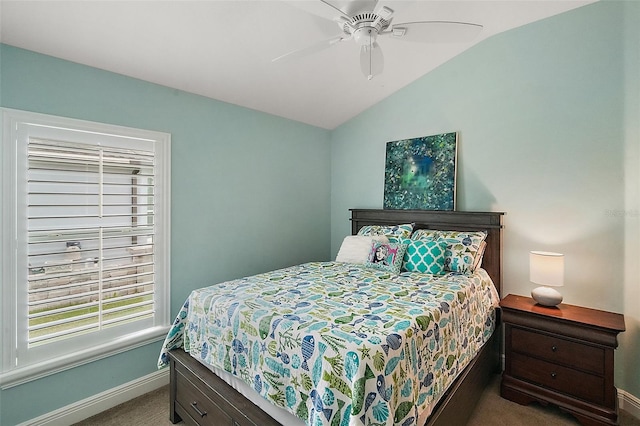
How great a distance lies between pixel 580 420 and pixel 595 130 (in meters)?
2.08

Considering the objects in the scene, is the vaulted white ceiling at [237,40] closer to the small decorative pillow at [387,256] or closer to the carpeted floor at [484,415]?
the small decorative pillow at [387,256]

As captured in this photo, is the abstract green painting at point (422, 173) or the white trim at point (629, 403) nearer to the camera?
the white trim at point (629, 403)

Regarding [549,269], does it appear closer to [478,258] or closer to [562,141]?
[478,258]

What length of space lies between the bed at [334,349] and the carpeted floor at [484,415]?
0.14 metres

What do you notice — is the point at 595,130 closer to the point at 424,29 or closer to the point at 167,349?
the point at 424,29

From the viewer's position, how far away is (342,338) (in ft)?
4.39

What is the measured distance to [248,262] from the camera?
320 centimetres

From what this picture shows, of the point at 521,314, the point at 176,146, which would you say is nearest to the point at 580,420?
the point at 521,314

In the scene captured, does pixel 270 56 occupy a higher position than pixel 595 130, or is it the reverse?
pixel 270 56

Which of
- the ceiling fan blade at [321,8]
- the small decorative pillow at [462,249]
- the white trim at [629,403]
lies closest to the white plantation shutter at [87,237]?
the ceiling fan blade at [321,8]

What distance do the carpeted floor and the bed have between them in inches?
5.6

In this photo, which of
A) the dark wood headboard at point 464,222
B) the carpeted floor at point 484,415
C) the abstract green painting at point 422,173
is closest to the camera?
the carpeted floor at point 484,415

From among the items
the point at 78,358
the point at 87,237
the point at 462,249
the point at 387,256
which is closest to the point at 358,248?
the point at 387,256

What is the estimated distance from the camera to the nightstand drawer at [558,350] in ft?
6.46
